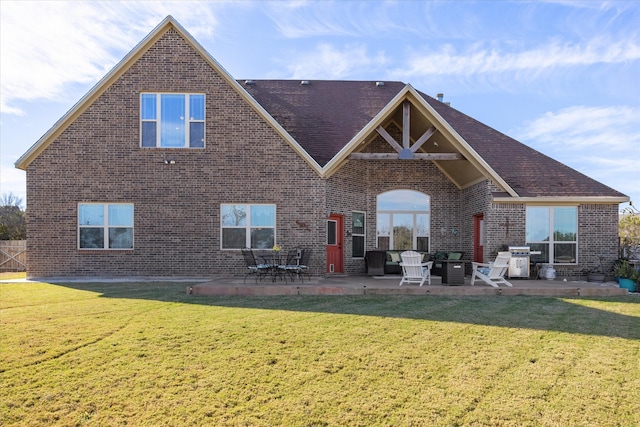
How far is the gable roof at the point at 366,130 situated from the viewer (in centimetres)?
1369

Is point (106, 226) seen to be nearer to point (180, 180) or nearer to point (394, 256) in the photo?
point (180, 180)

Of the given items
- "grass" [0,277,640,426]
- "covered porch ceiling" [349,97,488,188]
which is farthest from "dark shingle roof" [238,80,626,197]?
"grass" [0,277,640,426]

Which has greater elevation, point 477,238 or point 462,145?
point 462,145

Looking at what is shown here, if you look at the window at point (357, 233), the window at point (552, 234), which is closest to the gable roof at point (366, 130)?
the window at point (552, 234)

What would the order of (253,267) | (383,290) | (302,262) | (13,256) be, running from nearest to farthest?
(383,290)
(253,267)
(302,262)
(13,256)

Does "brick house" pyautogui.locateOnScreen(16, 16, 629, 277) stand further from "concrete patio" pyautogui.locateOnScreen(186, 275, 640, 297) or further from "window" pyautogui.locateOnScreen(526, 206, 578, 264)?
"concrete patio" pyautogui.locateOnScreen(186, 275, 640, 297)

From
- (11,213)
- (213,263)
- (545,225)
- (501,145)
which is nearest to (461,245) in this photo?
(545,225)

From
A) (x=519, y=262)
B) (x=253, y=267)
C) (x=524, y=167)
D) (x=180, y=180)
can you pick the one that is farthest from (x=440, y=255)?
(x=180, y=180)

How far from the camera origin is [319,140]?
51.2 ft

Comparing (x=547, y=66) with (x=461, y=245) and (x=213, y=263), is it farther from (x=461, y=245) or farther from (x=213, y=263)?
(x=213, y=263)

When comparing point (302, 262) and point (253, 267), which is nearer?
point (253, 267)

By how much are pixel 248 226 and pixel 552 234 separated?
32.5 feet

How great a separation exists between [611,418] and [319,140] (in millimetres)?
12771

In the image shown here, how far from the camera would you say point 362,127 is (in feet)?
53.7
